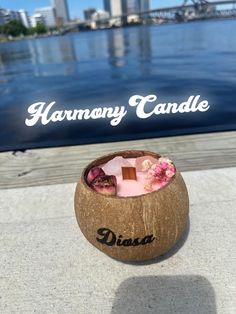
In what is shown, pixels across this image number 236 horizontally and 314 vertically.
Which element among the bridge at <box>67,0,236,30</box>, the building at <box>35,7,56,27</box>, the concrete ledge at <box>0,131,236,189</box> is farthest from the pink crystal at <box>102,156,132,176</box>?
the building at <box>35,7,56,27</box>

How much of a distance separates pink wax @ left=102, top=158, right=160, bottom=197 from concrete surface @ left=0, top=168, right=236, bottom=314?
55cm

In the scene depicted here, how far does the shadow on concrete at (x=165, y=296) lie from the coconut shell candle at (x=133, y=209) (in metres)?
0.18

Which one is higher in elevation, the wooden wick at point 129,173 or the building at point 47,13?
the wooden wick at point 129,173

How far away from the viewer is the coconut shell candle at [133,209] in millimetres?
2057

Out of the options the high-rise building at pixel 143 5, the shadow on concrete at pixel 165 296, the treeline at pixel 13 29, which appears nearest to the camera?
the shadow on concrete at pixel 165 296

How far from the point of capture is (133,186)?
7.60ft

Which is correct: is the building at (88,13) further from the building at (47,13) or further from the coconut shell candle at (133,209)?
the coconut shell candle at (133,209)

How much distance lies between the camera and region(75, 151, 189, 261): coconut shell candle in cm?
206

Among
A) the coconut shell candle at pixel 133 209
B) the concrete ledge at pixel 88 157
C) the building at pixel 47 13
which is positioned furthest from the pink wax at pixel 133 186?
the building at pixel 47 13

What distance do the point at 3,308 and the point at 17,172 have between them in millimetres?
2053

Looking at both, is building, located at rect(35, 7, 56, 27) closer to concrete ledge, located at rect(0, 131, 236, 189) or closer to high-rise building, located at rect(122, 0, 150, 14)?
high-rise building, located at rect(122, 0, 150, 14)

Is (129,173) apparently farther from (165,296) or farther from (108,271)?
(165,296)

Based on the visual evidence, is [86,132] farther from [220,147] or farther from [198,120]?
[220,147]

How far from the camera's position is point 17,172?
395 cm
